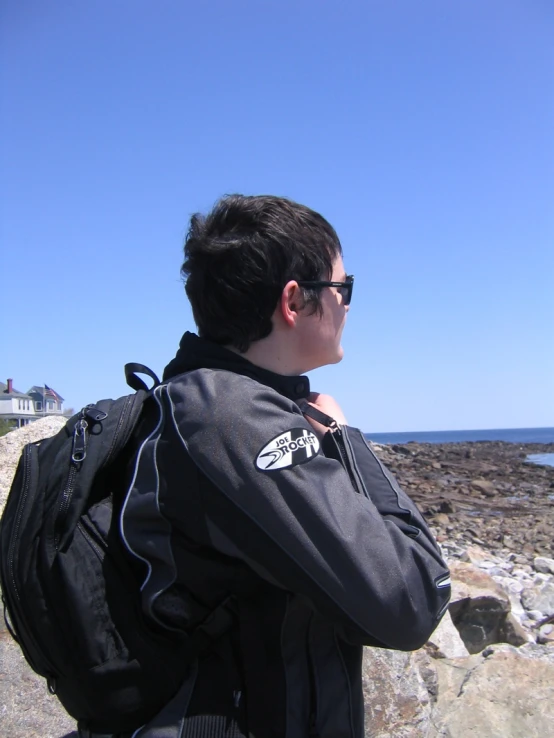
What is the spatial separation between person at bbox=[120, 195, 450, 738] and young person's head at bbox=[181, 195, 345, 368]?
217 mm

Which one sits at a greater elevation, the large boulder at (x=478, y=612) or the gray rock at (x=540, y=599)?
the large boulder at (x=478, y=612)

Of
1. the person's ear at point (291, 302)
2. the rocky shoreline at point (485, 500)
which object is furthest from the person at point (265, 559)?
the rocky shoreline at point (485, 500)

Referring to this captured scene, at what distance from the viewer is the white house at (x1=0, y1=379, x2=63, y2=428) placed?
43.6 m

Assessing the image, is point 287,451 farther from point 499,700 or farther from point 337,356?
point 499,700

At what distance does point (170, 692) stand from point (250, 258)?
1095 mm

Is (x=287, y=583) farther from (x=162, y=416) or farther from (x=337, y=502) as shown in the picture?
(x=162, y=416)

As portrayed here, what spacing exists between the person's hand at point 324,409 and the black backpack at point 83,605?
55 cm

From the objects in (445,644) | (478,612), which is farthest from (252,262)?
(478,612)

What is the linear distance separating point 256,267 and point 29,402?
1952 inches

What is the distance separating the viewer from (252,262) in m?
1.81

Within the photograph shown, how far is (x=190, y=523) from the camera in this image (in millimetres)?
1500

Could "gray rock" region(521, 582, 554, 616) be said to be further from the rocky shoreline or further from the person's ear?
the person's ear

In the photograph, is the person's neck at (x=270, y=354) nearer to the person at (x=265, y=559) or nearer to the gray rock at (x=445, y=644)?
the person at (x=265, y=559)

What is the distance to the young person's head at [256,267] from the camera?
182 cm
